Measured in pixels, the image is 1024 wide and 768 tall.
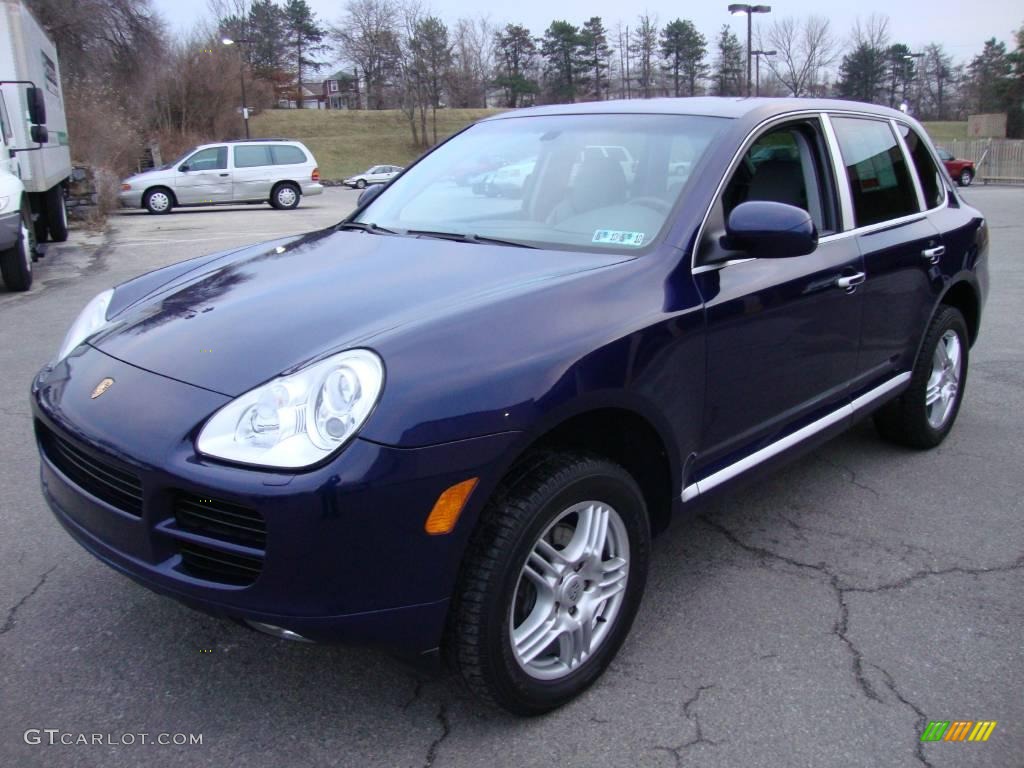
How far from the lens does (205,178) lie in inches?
856

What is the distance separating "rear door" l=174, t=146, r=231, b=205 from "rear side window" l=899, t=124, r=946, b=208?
1985cm

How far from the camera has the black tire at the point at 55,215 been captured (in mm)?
13953

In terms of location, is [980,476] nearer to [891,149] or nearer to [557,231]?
[891,149]

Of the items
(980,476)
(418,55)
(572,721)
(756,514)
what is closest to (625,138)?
(756,514)

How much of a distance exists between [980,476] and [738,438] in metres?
1.90

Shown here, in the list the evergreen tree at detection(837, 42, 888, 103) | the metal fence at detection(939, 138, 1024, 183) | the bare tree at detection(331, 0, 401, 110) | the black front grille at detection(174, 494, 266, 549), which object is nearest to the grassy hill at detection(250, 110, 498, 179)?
the bare tree at detection(331, 0, 401, 110)

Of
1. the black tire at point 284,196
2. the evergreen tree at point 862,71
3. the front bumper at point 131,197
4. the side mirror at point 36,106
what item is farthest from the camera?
the evergreen tree at point 862,71

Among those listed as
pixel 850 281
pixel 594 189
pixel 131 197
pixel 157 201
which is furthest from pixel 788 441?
pixel 131 197

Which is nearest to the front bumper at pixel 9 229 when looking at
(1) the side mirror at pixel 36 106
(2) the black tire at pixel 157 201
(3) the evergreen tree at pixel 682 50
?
(1) the side mirror at pixel 36 106

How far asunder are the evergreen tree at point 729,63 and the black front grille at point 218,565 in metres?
45.4

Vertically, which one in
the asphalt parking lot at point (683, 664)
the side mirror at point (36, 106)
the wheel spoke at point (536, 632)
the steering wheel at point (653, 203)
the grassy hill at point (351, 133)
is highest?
the grassy hill at point (351, 133)

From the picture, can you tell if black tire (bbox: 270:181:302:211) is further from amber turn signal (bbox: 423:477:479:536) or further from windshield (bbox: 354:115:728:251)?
amber turn signal (bbox: 423:477:479:536)

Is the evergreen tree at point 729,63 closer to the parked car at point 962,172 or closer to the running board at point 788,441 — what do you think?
the parked car at point 962,172

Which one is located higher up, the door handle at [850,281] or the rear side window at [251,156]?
the rear side window at [251,156]
